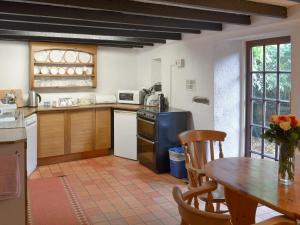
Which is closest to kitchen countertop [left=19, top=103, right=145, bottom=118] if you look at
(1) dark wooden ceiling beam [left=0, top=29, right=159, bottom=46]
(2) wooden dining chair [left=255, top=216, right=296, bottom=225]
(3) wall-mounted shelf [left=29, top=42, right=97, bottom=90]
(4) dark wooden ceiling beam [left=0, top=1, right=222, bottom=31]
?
(3) wall-mounted shelf [left=29, top=42, right=97, bottom=90]

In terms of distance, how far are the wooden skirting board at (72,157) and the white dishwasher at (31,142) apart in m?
0.27

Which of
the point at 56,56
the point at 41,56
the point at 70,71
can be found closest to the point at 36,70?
the point at 41,56

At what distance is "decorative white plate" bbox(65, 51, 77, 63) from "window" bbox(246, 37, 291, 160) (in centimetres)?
307

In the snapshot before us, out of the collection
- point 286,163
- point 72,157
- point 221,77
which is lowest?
point 72,157

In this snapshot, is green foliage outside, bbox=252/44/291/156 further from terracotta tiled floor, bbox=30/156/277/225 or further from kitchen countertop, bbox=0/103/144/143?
kitchen countertop, bbox=0/103/144/143

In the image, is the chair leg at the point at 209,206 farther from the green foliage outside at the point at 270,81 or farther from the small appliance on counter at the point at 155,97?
the small appliance on counter at the point at 155,97

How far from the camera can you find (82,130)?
5598mm

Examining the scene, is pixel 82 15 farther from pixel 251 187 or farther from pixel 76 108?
pixel 76 108

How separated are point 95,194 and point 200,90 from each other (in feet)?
6.54

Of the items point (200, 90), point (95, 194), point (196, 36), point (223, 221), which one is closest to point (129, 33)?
point (196, 36)

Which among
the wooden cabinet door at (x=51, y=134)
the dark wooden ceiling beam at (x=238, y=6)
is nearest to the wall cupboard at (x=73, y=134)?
the wooden cabinet door at (x=51, y=134)

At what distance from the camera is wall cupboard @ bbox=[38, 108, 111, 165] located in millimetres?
5223

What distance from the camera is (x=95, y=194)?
4.02 meters

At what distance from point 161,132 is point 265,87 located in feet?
5.14
